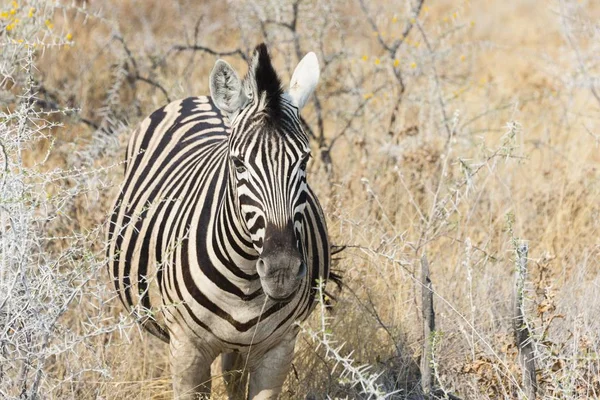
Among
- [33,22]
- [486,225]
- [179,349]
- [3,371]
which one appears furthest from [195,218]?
[33,22]

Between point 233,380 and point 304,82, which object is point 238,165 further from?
point 233,380

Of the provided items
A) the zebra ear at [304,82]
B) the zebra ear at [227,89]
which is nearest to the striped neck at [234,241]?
the zebra ear at [227,89]

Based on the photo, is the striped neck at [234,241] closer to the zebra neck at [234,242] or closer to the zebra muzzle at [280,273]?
the zebra neck at [234,242]

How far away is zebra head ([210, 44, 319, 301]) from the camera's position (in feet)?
9.53

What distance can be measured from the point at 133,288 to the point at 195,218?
0.60 metres

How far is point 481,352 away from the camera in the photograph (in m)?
3.75

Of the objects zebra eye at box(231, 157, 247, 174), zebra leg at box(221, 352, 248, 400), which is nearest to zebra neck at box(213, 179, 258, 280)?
zebra eye at box(231, 157, 247, 174)

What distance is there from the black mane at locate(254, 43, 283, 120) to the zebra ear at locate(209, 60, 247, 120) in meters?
0.13

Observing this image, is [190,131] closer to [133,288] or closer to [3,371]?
[133,288]

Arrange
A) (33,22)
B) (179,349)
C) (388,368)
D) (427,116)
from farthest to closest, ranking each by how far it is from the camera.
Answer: (427,116) → (33,22) → (388,368) → (179,349)

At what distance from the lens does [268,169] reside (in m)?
3.01

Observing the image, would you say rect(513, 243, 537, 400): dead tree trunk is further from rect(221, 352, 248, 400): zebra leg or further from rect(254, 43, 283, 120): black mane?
rect(221, 352, 248, 400): zebra leg

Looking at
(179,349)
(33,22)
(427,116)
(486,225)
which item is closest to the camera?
(179,349)

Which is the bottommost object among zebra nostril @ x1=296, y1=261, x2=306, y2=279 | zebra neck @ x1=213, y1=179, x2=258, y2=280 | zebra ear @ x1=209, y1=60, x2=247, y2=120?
zebra nostril @ x1=296, y1=261, x2=306, y2=279
